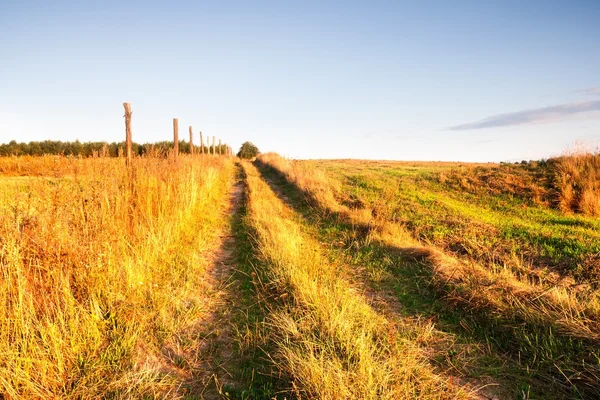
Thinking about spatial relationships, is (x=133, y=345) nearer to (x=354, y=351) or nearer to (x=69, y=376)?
(x=69, y=376)

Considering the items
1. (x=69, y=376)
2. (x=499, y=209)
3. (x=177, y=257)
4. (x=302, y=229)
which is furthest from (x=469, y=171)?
(x=69, y=376)

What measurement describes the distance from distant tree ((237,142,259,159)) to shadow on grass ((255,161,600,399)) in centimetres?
5449

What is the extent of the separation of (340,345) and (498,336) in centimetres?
203

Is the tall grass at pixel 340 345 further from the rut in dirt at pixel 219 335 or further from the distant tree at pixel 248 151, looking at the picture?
the distant tree at pixel 248 151

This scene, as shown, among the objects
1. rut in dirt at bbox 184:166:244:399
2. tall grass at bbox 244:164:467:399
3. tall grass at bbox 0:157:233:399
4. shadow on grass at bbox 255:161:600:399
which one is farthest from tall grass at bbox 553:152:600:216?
tall grass at bbox 0:157:233:399

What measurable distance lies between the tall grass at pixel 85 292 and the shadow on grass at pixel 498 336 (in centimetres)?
293

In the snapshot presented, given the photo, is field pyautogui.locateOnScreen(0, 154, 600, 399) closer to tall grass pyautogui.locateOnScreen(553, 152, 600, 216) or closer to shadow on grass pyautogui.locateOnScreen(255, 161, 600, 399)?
shadow on grass pyautogui.locateOnScreen(255, 161, 600, 399)

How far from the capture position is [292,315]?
3.86 m

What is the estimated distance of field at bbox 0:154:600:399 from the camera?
9.32 feet

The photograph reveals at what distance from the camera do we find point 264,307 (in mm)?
4406

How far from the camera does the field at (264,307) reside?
2.84 m

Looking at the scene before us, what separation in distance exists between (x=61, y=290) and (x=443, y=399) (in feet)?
12.4

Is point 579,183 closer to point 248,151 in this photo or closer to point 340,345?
point 340,345

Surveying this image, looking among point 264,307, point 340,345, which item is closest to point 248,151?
point 264,307
